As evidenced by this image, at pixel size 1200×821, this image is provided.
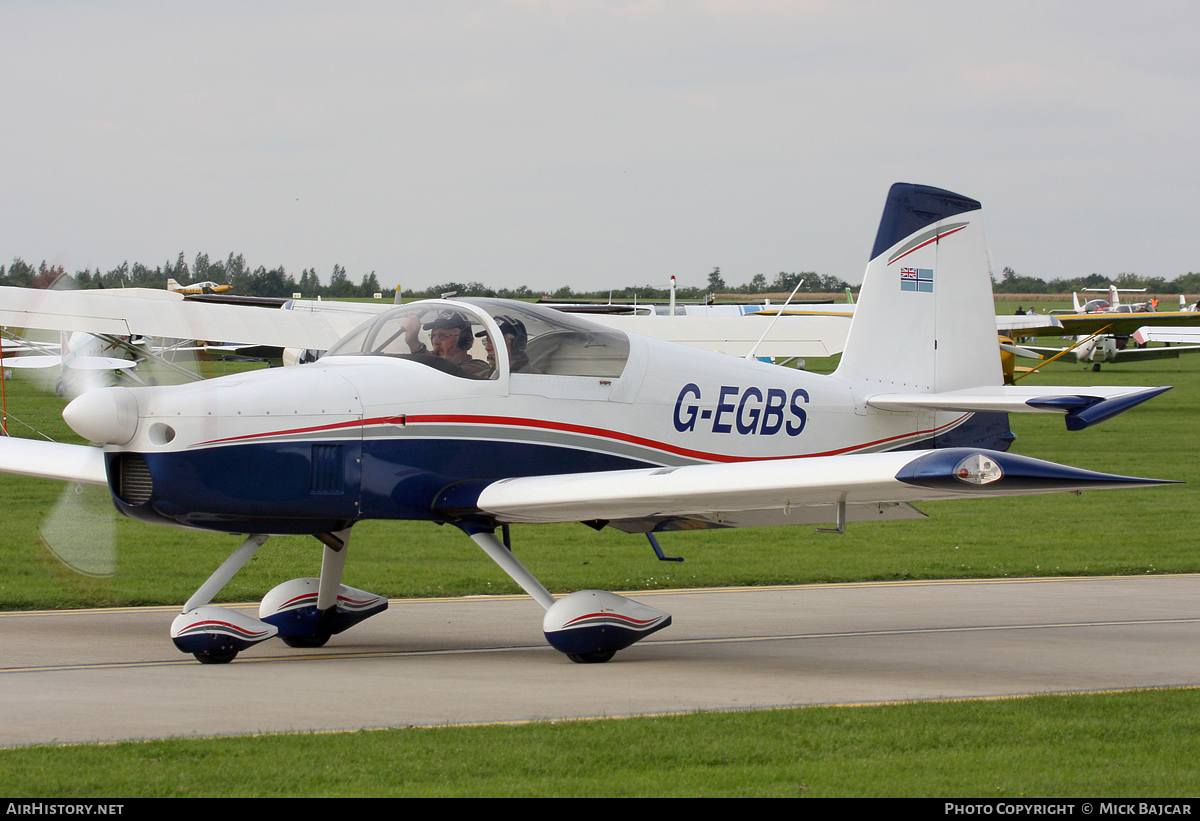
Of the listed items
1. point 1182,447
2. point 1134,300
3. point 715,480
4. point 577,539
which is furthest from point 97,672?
point 1134,300

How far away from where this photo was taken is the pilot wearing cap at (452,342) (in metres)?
8.80

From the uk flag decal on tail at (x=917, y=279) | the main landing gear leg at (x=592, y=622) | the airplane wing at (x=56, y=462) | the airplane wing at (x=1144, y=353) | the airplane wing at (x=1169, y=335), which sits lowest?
the airplane wing at (x=1144, y=353)

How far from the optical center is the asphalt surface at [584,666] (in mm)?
6922

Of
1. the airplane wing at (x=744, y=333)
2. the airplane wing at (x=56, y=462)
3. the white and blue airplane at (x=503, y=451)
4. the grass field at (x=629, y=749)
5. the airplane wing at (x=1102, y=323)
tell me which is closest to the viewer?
the grass field at (x=629, y=749)

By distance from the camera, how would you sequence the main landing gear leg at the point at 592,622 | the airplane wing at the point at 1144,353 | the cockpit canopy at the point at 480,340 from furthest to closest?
the airplane wing at the point at 1144,353 → the cockpit canopy at the point at 480,340 → the main landing gear leg at the point at 592,622

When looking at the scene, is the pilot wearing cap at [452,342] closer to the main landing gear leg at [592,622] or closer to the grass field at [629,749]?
the main landing gear leg at [592,622]

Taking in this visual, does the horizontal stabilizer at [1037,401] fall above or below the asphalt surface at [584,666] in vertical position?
above

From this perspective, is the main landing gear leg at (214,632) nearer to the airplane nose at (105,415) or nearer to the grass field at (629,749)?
the grass field at (629,749)

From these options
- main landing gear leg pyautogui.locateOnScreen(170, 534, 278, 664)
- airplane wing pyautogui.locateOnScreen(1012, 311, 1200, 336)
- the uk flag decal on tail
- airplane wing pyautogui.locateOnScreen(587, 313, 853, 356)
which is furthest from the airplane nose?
airplane wing pyautogui.locateOnScreen(1012, 311, 1200, 336)

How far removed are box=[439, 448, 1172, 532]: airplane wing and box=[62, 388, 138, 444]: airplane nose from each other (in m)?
2.14

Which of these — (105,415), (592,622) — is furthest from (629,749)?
(105,415)

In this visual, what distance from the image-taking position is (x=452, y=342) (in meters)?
8.82

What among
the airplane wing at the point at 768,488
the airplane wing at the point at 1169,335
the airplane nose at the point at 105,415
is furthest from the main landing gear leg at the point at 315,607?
the airplane wing at the point at 1169,335

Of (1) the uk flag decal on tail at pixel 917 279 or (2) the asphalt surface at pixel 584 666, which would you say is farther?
(1) the uk flag decal on tail at pixel 917 279
